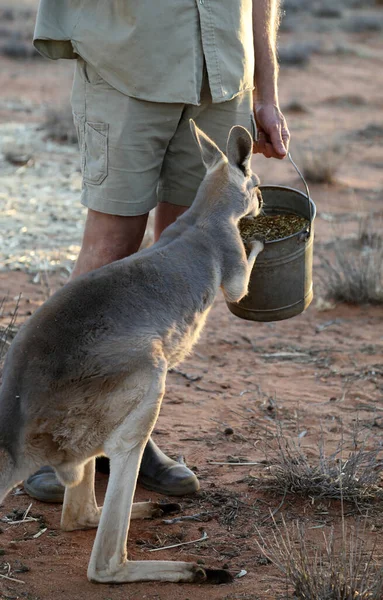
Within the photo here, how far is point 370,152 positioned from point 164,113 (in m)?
9.13

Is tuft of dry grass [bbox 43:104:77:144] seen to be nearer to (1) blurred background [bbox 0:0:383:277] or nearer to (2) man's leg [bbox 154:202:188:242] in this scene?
(1) blurred background [bbox 0:0:383:277]

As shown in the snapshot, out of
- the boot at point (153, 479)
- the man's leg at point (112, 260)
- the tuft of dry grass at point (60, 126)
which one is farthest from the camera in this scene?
the tuft of dry grass at point (60, 126)

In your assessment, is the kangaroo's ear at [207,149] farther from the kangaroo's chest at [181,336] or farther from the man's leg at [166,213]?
the kangaroo's chest at [181,336]

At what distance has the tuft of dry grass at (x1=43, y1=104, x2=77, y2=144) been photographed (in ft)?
37.7

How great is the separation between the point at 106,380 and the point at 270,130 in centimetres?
183

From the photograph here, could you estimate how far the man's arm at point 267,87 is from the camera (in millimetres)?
4359

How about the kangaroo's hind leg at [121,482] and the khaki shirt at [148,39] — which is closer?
the kangaroo's hind leg at [121,482]

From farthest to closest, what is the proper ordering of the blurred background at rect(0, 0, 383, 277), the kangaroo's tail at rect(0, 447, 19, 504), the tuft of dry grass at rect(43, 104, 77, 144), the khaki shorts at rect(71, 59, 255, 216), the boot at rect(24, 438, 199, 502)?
1. the tuft of dry grass at rect(43, 104, 77, 144)
2. the blurred background at rect(0, 0, 383, 277)
3. the boot at rect(24, 438, 199, 502)
4. the khaki shorts at rect(71, 59, 255, 216)
5. the kangaroo's tail at rect(0, 447, 19, 504)

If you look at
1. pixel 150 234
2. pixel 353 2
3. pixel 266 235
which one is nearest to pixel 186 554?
pixel 266 235

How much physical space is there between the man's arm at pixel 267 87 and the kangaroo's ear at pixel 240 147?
1.45 feet

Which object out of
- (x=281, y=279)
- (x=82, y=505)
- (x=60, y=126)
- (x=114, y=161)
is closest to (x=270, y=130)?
(x=281, y=279)

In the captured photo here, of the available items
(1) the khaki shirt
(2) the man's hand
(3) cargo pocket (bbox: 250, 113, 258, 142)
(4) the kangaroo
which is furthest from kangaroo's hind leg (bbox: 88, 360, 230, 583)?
(2) the man's hand

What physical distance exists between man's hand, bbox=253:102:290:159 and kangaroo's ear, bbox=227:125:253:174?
420 mm

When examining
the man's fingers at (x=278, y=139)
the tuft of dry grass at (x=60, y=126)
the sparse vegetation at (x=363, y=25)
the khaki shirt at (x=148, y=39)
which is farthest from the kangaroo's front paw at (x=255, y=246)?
the sparse vegetation at (x=363, y=25)
